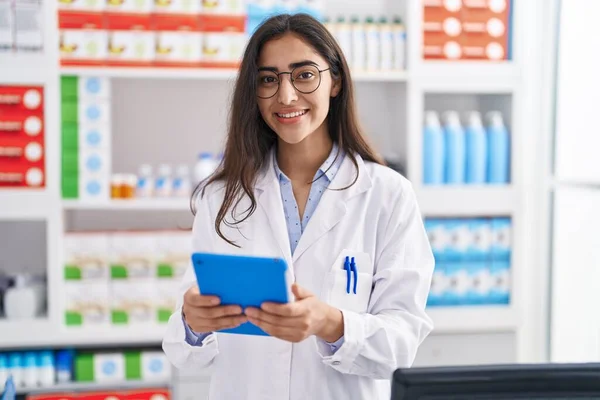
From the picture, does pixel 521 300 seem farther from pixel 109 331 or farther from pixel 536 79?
pixel 109 331

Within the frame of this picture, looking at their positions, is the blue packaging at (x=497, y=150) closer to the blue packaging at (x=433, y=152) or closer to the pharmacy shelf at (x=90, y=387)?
the blue packaging at (x=433, y=152)

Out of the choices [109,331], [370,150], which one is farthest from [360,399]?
[109,331]

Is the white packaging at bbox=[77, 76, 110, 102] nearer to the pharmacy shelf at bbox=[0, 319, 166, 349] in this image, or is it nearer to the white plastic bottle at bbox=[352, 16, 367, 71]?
the pharmacy shelf at bbox=[0, 319, 166, 349]

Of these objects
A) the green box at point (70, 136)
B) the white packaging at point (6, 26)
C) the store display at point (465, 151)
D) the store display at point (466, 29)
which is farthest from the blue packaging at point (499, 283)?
the white packaging at point (6, 26)

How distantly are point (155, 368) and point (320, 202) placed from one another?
1745mm

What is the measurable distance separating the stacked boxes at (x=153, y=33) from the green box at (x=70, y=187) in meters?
0.50

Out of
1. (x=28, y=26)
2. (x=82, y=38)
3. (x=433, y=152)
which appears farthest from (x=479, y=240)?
(x=28, y=26)

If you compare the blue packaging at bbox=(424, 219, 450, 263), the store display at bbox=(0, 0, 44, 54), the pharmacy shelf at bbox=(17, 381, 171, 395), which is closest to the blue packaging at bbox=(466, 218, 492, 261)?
the blue packaging at bbox=(424, 219, 450, 263)

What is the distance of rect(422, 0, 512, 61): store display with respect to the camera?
123 inches

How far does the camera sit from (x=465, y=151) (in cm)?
317

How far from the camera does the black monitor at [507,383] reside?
0.82 m

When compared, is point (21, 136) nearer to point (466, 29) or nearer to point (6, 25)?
point (6, 25)

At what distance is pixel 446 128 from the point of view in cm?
314

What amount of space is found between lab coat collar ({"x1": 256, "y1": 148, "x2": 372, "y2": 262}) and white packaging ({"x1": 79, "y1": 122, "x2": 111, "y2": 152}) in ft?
4.85
